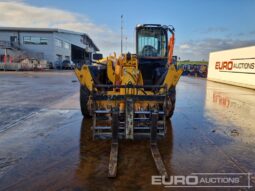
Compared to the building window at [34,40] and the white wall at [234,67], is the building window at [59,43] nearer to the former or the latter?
the building window at [34,40]

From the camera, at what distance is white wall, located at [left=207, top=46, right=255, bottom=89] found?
19456mm

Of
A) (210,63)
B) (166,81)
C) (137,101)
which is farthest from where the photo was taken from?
(210,63)

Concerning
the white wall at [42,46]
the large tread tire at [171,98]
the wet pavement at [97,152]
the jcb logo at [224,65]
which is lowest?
the wet pavement at [97,152]

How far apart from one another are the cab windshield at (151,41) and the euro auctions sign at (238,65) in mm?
13580

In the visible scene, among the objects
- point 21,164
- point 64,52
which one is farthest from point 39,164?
point 64,52

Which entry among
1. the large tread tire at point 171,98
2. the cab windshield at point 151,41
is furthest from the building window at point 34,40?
the large tread tire at point 171,98

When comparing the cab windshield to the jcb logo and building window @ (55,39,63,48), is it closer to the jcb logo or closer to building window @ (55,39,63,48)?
the jcb logo

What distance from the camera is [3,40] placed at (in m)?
47.2

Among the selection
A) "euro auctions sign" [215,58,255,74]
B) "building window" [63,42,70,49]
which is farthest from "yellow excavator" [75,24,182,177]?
"building window" [63,42,70,49]

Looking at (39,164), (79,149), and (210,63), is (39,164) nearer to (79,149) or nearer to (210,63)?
(79,149)

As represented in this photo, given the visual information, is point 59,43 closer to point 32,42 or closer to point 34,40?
point 34,40

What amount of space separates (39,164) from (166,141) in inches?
108

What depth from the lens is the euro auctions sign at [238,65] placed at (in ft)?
63.6

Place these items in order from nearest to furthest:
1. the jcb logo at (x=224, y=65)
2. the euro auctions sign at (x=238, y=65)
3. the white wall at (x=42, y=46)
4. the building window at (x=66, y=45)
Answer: the euro auctions sign at (x=238, y=65), the jcb logo at (x=224, y=65), the white wall at (x=42, y=46), the building window at (x=66, y=45)
